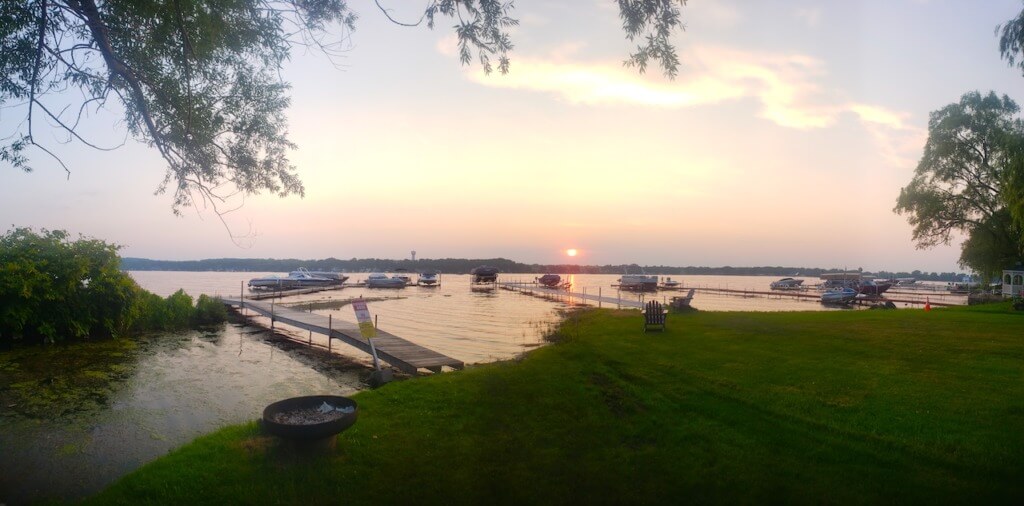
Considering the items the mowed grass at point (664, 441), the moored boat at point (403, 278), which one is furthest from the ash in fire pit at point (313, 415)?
the moored boat at point (403, 278)

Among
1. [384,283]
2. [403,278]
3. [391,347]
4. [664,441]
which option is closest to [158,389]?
[391,347]

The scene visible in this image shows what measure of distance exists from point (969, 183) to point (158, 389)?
45.7m

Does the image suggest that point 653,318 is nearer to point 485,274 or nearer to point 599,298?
point 599,298

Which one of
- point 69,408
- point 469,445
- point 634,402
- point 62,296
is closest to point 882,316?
point 634,402

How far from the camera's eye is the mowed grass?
614 cm

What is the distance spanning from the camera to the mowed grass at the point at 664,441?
20.1 ft

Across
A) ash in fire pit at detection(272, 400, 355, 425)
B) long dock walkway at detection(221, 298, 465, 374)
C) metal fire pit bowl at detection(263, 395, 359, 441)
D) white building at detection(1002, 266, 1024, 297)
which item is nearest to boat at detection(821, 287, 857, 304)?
white building at detection(1002, 266, 1024, 297)

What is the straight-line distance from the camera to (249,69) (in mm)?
9633

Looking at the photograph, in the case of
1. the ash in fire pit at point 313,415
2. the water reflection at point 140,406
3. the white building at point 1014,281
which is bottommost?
the water reflection at point 140,406

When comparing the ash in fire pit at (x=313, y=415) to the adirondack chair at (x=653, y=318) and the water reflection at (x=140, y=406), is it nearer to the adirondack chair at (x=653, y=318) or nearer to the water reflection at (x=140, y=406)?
the water reflection at (x=140, y=406)

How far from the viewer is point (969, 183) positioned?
117 ft

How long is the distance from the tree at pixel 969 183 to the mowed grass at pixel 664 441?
29.8 m

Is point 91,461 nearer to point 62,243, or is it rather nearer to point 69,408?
point 69,408

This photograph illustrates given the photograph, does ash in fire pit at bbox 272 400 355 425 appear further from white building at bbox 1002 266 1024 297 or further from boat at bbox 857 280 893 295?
boat at bbox 857 280 893 295
